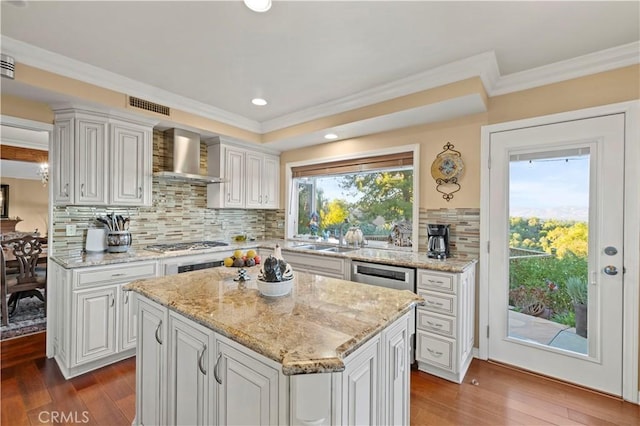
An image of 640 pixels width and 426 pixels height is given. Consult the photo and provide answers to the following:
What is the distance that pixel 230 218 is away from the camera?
4.26 m

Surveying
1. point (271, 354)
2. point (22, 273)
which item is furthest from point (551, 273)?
point (22, 273)

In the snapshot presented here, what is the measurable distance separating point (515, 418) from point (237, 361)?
6.46 ft

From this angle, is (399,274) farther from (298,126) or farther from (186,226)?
(186,226)

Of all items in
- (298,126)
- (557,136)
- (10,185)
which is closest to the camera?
(557,136)

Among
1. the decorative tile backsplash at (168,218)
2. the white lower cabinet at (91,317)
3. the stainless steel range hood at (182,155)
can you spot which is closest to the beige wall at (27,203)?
the decorative tile backsplash at (168,218)

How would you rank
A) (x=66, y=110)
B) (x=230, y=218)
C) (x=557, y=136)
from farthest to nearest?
(x=230, y=218) < (x=66, y=110) < (x=557, y=136)

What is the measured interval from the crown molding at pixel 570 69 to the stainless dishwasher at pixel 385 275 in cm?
182

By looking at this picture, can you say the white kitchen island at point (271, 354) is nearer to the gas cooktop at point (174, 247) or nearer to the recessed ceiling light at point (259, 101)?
the gas cooktop at point (174, 247)

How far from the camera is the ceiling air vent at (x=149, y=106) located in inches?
107

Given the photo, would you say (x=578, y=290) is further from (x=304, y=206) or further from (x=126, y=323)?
(x=126, y=323)

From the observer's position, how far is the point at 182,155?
3383 millimetres

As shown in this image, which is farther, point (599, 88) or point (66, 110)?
point (66, 110)

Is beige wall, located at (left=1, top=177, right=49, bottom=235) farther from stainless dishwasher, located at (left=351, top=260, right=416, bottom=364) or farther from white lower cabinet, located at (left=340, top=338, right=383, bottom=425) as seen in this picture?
white lower cabinet, located at (left=340, top=338, right=383, bottom=425)

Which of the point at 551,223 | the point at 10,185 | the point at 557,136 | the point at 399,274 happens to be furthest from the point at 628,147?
the point at 10,185
